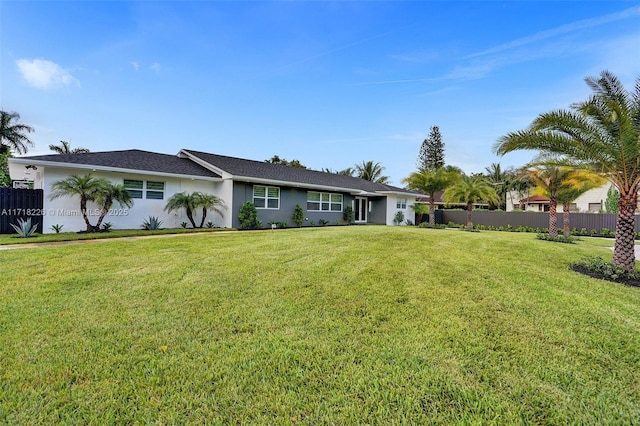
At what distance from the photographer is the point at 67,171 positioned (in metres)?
12.7

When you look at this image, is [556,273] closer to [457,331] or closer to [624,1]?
[457,331]

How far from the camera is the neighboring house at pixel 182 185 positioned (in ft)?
41.5

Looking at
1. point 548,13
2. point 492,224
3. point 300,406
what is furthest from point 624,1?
point 492,224

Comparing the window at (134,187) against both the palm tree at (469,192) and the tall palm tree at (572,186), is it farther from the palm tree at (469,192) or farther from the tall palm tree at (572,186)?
the tall palm tree at (572,186)

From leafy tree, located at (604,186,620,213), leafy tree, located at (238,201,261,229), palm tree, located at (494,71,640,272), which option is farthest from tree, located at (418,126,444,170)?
palm tree, located at (494,71,640,272)

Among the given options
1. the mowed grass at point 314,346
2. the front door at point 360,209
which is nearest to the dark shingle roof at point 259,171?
the front door at point 360,209

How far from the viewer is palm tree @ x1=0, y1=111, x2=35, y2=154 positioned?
2872cm

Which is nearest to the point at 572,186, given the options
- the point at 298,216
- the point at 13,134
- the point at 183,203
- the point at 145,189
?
the point at 298,216

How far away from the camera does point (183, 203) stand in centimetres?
1464

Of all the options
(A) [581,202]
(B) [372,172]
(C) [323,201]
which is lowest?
(C) [323,201]

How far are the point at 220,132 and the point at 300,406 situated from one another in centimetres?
2215

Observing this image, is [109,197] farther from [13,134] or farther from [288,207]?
[13,134]

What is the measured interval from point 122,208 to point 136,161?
8.94ft

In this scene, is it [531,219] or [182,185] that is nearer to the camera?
[182,185]
